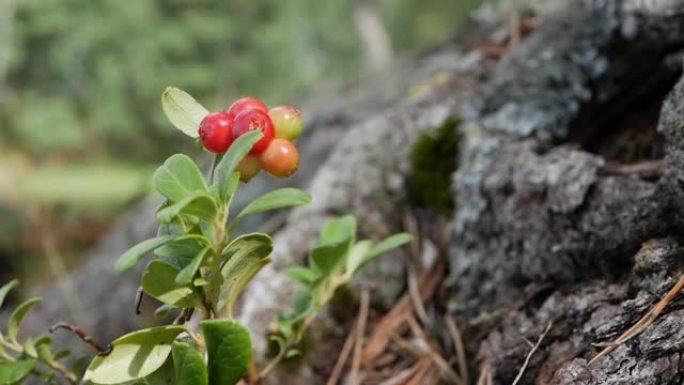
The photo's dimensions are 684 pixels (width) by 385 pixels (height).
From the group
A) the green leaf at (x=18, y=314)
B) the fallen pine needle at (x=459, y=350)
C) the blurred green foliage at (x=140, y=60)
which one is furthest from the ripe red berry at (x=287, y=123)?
the blurred green foliage at (x=140, y=60)

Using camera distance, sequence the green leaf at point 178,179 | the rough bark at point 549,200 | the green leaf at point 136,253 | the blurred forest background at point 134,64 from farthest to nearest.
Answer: the blurred forest background at point 134,64 → the rough bark at point 549,200 → the green leaf at point 178,179 → the green leaf at point 136,253

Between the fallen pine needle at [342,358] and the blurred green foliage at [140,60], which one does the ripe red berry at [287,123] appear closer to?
the fallen pine needle at [342,358]

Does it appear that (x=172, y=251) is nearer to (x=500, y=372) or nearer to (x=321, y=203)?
(x=500, y=372)

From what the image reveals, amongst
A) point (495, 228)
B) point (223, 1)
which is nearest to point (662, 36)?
point (495, 228)

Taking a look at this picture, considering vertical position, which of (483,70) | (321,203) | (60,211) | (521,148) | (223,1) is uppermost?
(223,1)

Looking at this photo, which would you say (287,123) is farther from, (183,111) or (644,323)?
(644,323)

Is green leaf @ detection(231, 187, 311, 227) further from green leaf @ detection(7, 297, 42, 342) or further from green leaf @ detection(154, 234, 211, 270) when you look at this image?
green leaf @ detection(7, 297, 42, 342)
